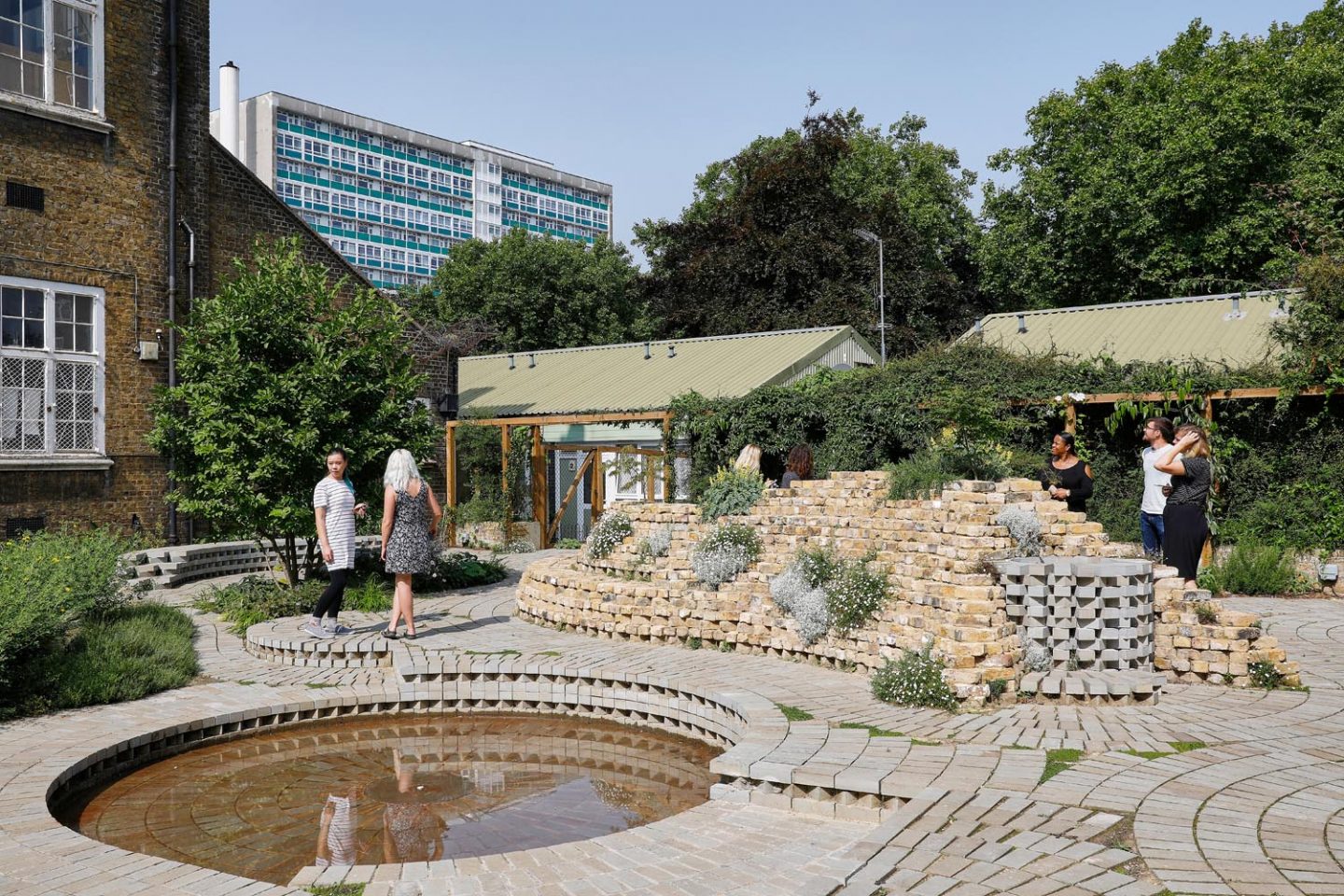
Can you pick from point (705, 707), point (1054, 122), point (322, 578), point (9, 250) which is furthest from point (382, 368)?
point (1054, 122)

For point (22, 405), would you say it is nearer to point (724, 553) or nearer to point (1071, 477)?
point (724, 553)

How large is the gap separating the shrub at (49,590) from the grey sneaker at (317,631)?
178 centimetres

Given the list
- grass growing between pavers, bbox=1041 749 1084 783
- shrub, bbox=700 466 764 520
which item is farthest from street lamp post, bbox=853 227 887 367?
grass growing between pavers, bbox=1041 749 1084 783

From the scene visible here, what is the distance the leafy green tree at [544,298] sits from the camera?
40.0 meters

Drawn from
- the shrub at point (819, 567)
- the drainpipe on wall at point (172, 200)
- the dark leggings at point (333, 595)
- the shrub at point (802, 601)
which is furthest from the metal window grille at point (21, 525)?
the shrub at point (819, 567)

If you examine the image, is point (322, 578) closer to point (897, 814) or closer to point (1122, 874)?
point (897, 814)

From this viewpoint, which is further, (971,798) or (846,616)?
(846,616)

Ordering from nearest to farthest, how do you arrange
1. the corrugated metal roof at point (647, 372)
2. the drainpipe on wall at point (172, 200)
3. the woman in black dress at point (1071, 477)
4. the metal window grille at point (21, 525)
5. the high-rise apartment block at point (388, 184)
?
1. the woman in black dress at point (1071, 477)
2. the metal window grille at point (21, 525)
3. the drainpipe on wall at point (172, 200)
4. the corrugated metal roof at point (647, 372)
5. the high-rise apartment block at point (388, 184)

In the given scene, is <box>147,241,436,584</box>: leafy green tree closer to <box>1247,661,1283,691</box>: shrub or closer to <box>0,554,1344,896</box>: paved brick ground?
<box>0,554,1344,896</box>: paved brick ground

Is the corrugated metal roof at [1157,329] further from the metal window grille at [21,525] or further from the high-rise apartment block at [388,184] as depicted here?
the high-rise apartment block at [388,184]

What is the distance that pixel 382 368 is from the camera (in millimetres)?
12000

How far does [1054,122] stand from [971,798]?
32.0 metres

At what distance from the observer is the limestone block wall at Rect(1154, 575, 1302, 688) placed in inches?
276

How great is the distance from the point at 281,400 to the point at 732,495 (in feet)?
17.0
